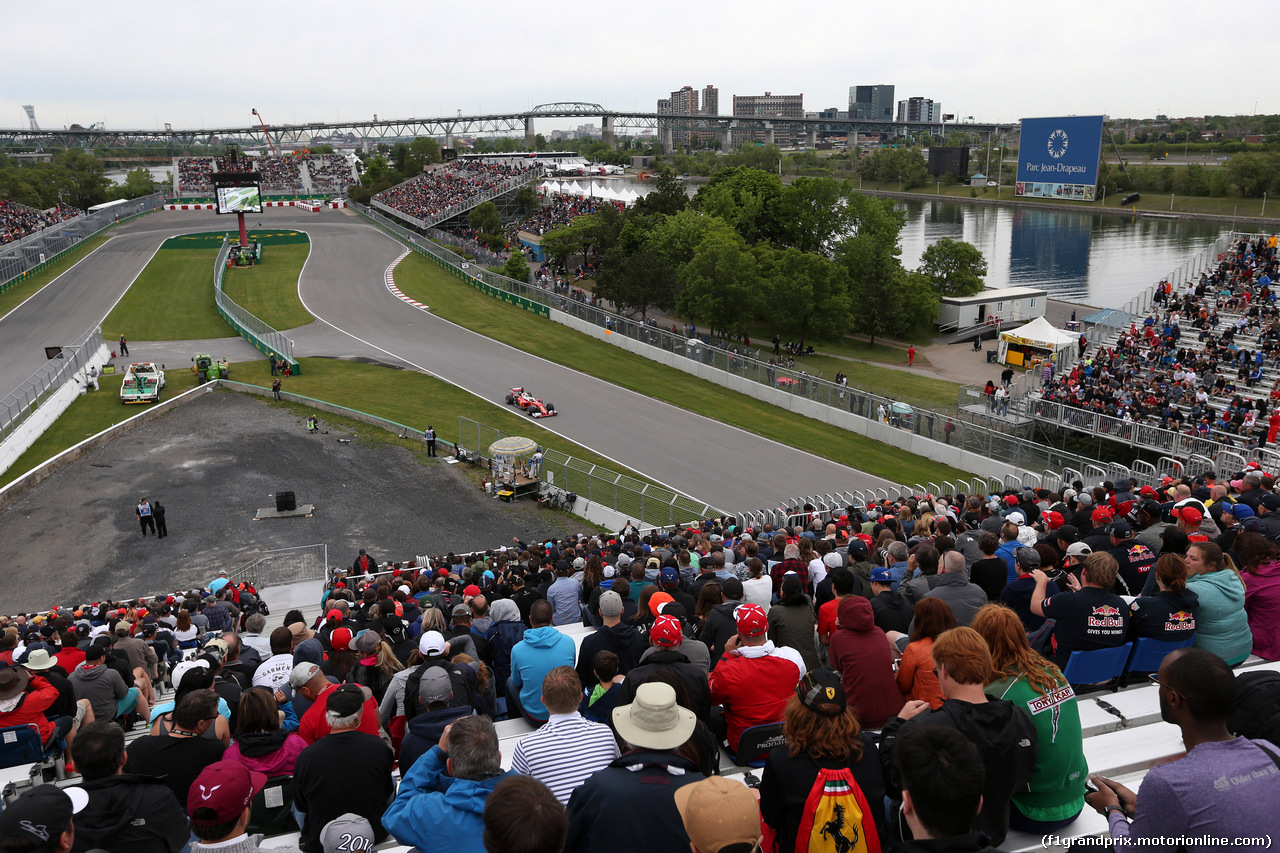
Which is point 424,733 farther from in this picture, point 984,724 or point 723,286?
point 723,286

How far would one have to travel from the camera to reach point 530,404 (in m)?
35.5

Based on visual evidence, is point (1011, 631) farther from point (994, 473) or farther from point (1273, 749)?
point (994, 473)

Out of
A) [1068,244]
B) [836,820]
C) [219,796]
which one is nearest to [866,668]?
[836,820]

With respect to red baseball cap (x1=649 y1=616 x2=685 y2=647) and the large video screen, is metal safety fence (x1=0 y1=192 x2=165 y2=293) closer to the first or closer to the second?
the large video screen

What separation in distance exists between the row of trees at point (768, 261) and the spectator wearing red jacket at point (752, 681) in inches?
1744

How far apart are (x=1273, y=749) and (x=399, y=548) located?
22.1 m

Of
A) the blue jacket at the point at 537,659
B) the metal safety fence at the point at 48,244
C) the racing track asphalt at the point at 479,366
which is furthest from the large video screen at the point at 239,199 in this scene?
the blue jacket at the point at 537,659

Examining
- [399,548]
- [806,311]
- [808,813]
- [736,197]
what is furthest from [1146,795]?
[736,197]

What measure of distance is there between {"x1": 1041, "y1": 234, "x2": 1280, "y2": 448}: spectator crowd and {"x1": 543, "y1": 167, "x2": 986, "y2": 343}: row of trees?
18827 millimetres

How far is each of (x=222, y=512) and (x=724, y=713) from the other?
2399cm

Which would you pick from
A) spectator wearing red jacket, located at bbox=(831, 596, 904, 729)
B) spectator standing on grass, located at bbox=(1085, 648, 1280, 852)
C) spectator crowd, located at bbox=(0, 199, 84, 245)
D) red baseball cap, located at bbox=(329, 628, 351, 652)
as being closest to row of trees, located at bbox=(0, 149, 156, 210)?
spectator crowd, located at bbox=(0, 199, 84, 245)

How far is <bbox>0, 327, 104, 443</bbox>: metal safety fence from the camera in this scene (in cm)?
3177

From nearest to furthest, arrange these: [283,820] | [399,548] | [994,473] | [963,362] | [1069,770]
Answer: [1069,770] → [283,820] → [399,548] → [994,473] → [963,362]

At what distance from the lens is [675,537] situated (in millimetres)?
17031
